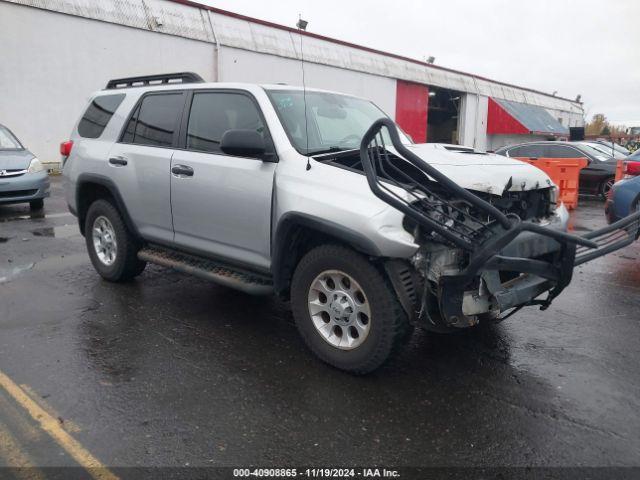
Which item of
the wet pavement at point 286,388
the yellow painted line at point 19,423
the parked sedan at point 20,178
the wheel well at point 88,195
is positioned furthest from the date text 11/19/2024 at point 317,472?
the parked sedan at point 20,178

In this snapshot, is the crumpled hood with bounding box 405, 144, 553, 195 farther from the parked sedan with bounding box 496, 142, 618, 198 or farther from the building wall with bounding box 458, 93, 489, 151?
the building wall with bounding box 458, 93, 489, 151

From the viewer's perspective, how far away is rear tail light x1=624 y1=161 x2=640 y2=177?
8.12 m

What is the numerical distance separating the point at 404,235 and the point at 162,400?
178 centimetres

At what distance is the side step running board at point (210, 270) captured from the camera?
409 cm

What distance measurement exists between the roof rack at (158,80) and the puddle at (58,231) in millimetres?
3221

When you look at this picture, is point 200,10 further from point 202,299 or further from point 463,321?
point 463,321

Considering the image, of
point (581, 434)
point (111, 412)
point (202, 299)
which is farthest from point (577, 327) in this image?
point (111, 412)

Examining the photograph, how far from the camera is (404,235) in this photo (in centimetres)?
324

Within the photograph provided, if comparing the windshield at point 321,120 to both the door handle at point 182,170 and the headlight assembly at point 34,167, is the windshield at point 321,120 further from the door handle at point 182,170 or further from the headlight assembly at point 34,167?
the headlight assembly at point 34,167

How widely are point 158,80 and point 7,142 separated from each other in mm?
6918

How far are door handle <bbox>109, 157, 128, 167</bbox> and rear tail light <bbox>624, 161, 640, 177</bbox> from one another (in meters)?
7.18

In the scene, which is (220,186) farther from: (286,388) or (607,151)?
(607,151)

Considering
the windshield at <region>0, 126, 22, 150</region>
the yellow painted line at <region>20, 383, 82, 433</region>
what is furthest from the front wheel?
the yellow painted line at <region>20, 383, 82, 433</region>

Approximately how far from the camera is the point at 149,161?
194 inches
